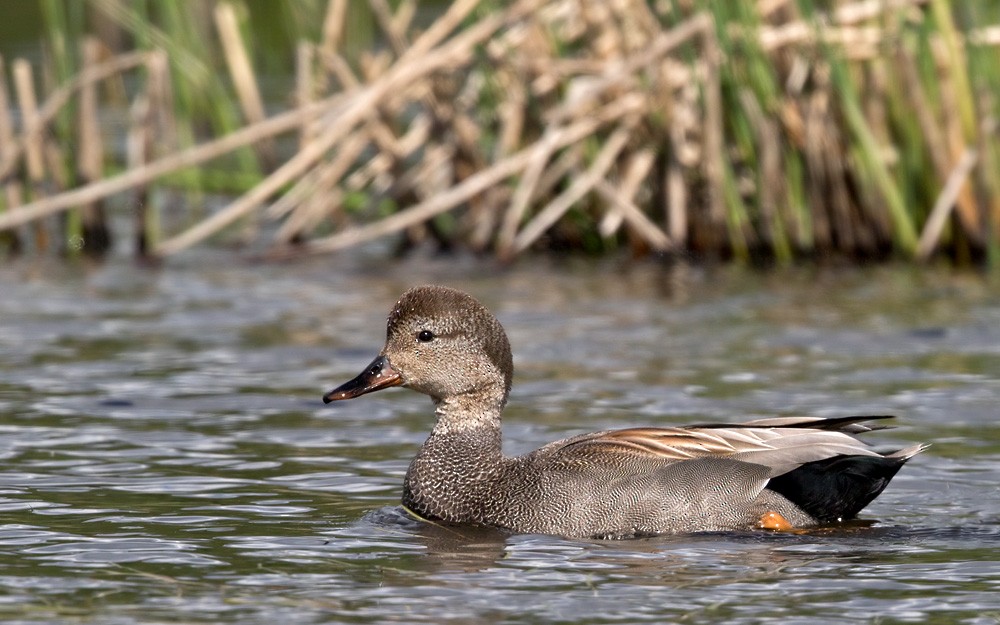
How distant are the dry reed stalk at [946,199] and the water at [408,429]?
0.26 meters

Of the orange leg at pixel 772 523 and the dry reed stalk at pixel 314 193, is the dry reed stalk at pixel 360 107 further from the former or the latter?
the orange leg at pixel 772 523

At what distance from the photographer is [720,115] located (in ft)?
39.8

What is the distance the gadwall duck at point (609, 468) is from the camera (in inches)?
261

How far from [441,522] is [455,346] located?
0.68 metres

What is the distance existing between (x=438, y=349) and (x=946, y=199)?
561 cm

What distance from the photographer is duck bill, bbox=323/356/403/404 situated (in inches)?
280

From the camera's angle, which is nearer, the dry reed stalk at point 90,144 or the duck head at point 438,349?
the duck head at point 438,349

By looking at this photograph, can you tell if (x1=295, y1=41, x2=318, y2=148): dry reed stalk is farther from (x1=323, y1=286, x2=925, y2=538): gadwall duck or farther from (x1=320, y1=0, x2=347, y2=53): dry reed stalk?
(x1=323, y1=286, x2=925, y2=538): gadwall duck

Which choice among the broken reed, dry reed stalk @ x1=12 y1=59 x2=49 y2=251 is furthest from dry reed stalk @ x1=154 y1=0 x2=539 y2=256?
dry reed stalk @ x1=12 y1=59 x2=49 y2=251

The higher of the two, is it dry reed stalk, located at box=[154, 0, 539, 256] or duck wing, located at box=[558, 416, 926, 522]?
dry reed stalk, located at box=[154, 0, 539, 256]

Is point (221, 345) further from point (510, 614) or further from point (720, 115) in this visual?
point (510, 614)

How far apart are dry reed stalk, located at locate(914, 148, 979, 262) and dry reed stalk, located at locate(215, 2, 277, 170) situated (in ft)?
16.3

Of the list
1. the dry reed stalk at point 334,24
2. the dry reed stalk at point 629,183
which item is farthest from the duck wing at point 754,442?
the dry reed stalk at point 334,24

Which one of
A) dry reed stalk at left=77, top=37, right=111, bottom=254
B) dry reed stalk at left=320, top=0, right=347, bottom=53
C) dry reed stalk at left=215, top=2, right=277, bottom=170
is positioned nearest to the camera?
dry reed stalk at left=77, top=37, right=111, bottom=254
